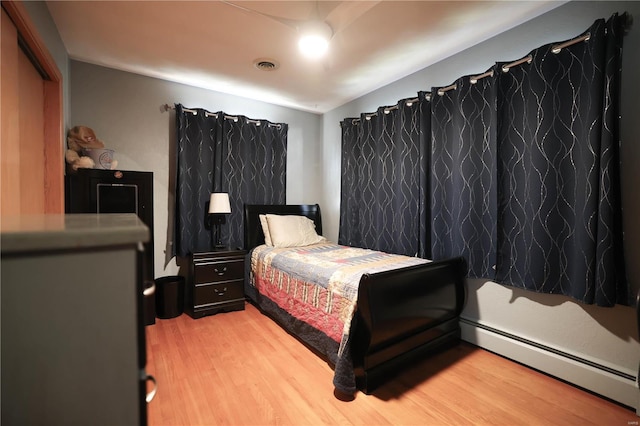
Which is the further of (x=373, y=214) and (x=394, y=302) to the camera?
(x=373, y=214)

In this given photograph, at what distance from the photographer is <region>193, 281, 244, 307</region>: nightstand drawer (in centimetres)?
299

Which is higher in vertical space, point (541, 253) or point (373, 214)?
point (373, 214)

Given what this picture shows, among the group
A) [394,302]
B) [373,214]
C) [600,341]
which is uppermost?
[373,214]

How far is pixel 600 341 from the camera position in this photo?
1.83 metres

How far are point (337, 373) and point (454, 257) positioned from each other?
1359 mm

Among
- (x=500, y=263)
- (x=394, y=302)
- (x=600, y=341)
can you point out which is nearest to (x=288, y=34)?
(x=394, y=302)

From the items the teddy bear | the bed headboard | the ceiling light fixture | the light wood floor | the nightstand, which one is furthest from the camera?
the bed headboard

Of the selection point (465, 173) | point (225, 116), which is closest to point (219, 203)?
point (225, 116)

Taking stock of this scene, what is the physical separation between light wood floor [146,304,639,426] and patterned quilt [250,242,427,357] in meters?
0.34

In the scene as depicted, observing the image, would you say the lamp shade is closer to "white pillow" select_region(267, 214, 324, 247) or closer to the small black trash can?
"white pillow" select_region(267, 214, 324, 247)

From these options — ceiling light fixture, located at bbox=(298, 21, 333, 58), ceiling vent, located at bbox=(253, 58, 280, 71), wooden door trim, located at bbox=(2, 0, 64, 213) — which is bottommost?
wooden door trim, located at bbox=(2, 0, 64, 213)

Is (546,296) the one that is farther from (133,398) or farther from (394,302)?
(133,398)

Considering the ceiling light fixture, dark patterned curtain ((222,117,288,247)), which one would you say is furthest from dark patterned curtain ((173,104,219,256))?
the ceiling light fixture

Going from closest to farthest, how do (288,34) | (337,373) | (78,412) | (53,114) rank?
1. (78,412)
2. (337,373)
3. (53,114)
4. (288,34)
